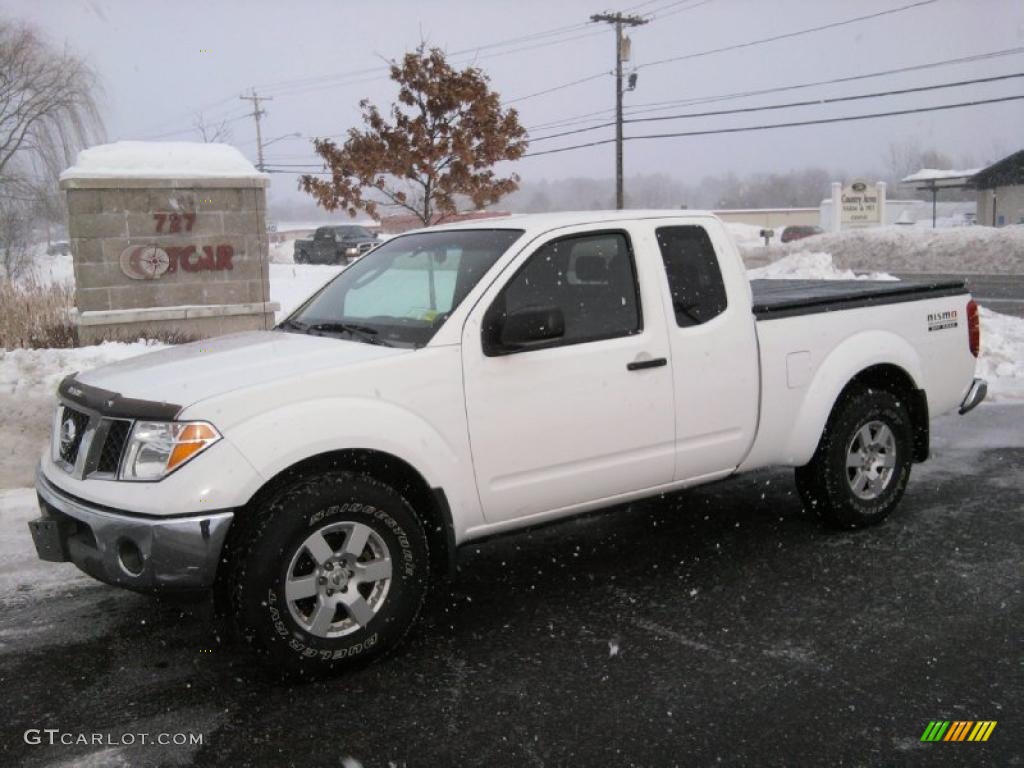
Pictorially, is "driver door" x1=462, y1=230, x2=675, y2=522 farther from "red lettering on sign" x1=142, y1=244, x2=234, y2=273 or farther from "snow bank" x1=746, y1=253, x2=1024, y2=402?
"red lettering on sign" x1=142, y1=244, x2=234, y2=273

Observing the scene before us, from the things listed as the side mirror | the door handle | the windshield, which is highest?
the windshield

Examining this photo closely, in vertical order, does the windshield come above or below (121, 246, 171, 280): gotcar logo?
Answer: below

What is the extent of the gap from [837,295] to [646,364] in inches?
63.8

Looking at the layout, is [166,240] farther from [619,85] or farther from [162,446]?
[619,85]

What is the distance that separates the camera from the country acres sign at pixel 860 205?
5434 centimetres

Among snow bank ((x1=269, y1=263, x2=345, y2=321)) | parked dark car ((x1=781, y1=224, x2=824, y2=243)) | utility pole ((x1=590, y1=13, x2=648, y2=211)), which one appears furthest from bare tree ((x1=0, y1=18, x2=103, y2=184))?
parked dark car ((x1=781, y1=224, x2=824, y2=243))

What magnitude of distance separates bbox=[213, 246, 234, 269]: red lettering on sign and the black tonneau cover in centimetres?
745

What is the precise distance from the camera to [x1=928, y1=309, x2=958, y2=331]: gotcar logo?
570 centimetres

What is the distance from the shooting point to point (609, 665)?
3.80 metres

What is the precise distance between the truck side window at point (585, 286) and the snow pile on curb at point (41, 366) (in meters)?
4.26

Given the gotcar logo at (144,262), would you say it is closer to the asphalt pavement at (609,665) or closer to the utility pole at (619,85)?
the asphalt pavement at (609,665)

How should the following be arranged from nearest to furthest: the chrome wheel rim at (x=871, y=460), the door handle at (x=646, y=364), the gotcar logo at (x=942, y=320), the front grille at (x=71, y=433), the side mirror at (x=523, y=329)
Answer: the front grille at (x=71, y=433) < the side mirror at (x=523, y=329) < the door handle at (x=646, y=364) < the chrome wheel rim at (x=871, y=460) < the gotcar logo at (x=942, y=320)

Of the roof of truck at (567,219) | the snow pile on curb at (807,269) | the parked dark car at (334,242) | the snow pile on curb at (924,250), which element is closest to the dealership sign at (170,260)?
the roof of truck at (567,219)

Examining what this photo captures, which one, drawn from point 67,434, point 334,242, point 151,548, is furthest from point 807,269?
point 334,242
